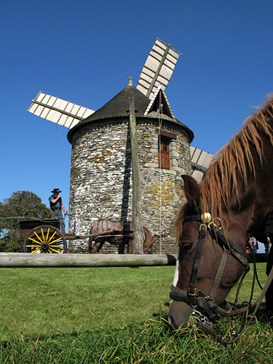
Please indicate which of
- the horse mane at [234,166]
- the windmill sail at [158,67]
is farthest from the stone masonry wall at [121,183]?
the horse mane at [234,166]

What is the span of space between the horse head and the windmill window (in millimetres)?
13781

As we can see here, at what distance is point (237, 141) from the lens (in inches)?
122

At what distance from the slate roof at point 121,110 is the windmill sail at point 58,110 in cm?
311

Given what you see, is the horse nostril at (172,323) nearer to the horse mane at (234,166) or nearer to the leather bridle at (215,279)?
the leather bridle at (215,279)

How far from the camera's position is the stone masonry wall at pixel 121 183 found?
1606 centimetres

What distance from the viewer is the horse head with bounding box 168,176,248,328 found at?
2553mm

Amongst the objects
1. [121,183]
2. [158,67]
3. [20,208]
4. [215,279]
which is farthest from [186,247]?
[20,208]

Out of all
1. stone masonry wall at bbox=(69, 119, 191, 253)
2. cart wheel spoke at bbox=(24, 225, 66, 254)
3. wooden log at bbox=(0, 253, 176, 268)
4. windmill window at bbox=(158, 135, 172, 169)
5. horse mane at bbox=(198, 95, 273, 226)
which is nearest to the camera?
horse mane at bbox=(198, 95, 273, 226)

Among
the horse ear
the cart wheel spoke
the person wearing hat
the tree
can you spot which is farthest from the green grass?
the tree

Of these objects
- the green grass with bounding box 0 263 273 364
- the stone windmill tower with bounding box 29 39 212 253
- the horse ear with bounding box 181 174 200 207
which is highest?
the stone windmill tower with bounding box 29 39 212 253

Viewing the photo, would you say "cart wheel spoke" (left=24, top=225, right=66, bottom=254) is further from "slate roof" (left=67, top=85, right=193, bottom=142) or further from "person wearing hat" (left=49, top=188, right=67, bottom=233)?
"slate roof" (left=67, top=85, right=193, bottom=142)

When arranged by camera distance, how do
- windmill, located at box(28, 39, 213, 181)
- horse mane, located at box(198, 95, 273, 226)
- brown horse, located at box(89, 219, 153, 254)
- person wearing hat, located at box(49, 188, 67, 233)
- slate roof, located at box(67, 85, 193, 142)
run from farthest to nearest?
windmill, located at box(28, 39, 213, 181) < slate roof, located at box(67, 85, 193, 142) < brown horse, located at box(89, 219, 153, 254) < person wearing hat, located at box(49, 188, 67, 233) < horse mane, located at box(198, 95, 273, 226)

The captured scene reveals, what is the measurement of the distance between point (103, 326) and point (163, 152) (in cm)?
1334

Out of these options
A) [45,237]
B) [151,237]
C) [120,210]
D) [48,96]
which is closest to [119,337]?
[45,237]
